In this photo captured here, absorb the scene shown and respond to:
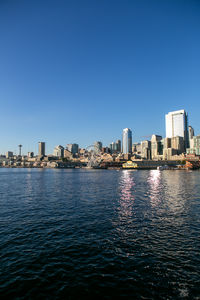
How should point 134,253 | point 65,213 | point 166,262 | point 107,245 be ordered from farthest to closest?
1. point 65,213
2. point 107,245
3. point 134,253
4. point 166,262

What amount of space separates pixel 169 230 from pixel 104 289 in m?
14.2

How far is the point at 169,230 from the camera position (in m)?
24.0

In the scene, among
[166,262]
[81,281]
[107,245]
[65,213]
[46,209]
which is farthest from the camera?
[46,209]

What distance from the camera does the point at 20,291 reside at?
42.1 ft

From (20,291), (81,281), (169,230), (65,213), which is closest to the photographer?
(20,291)

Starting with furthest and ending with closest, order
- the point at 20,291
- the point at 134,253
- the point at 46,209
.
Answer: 1. the point at 46,209
2. the point at 134,253
3. the point at 20,291

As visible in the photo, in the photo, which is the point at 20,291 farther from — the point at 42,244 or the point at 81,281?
the point at 42,244

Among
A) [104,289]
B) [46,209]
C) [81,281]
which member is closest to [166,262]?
[104,289]

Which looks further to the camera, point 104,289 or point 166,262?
point 166,262

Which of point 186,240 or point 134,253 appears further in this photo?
point 186,240

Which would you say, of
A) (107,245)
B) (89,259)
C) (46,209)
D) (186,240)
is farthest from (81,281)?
(46,209)

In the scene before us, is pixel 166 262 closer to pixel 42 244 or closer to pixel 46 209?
pixel 42 244

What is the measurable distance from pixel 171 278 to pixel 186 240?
810 centimetres

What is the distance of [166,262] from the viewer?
1636cm
